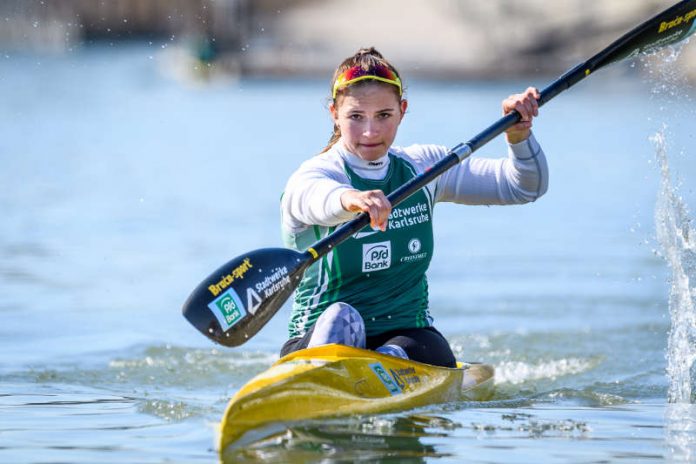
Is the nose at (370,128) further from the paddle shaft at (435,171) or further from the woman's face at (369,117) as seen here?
the paddle shaft at (435,171)

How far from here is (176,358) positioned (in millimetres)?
7652

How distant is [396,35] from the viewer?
4997 cm

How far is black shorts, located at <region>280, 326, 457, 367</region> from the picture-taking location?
5.48m

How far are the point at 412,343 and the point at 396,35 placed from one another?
4525 centimetres

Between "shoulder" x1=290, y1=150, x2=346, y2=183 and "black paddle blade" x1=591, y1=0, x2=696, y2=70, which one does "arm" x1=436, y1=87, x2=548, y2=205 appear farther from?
"black paddle blade" x1=591, y1=0, x2=696, y2=70

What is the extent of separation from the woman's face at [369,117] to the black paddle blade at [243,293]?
0.56 meters

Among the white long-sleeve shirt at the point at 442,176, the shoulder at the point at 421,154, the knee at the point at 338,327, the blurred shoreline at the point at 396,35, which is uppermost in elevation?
the blurred shoreline at the point at 396,35

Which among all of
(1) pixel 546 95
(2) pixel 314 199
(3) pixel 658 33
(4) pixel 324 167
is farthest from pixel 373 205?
(3) pixel 658 33

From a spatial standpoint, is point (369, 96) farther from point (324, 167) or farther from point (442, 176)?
point (442, 176)

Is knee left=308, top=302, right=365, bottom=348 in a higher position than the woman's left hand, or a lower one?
lower

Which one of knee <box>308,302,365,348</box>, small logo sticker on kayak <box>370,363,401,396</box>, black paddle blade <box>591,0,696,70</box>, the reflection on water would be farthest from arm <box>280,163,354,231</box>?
black paddle blade <box>591,0,696,70</box>

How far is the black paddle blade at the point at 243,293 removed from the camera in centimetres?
496

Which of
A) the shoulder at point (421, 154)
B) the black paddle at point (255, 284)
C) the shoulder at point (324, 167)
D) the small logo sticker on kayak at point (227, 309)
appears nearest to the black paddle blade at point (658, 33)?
the shoulder at point (421, 154)

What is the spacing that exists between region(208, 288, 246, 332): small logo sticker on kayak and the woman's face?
34.1 inches
